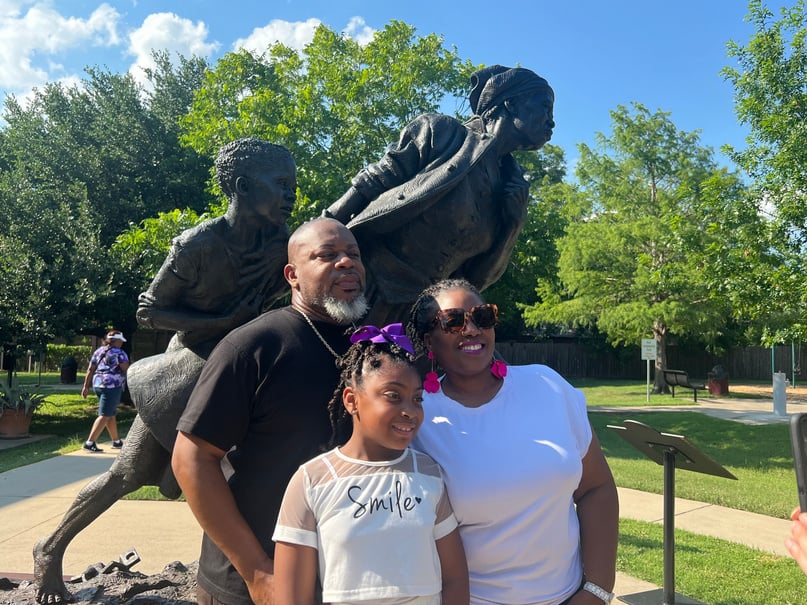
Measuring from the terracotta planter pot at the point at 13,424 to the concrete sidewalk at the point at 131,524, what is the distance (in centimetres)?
385

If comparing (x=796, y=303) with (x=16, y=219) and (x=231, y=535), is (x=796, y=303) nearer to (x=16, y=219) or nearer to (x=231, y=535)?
(x=231, y=535)

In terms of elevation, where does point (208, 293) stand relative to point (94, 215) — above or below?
below

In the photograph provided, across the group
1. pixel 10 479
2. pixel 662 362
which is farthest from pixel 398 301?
pixel 662 362

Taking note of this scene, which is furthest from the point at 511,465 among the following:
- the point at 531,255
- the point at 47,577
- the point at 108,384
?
the point at 531,255

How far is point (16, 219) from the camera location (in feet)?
51.1

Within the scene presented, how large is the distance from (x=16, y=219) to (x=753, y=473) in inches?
628

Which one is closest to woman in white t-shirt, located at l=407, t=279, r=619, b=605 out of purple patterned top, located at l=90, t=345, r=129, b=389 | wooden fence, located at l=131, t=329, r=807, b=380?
purple patterned top, located at l=90, t=345, r=129, b=389

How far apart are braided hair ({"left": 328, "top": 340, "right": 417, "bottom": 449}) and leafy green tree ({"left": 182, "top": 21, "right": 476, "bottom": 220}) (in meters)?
11.8

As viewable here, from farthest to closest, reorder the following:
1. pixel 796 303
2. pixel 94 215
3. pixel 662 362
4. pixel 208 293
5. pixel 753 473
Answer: pixel 662 362 < pixel 94 215 < pixel 796 303 < pixel 753 473 < pixel 208 293

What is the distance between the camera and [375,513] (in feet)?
5.27

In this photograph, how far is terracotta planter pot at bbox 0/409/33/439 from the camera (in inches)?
481

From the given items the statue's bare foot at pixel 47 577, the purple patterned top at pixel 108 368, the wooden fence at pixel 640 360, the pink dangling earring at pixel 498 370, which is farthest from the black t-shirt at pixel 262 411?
the wooden fence at pixel 640 360

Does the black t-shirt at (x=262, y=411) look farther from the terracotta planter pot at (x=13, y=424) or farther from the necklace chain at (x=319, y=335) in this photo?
the terracotta planter pot at (x=13, y=424)

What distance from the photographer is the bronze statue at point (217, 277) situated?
9.01 ft
